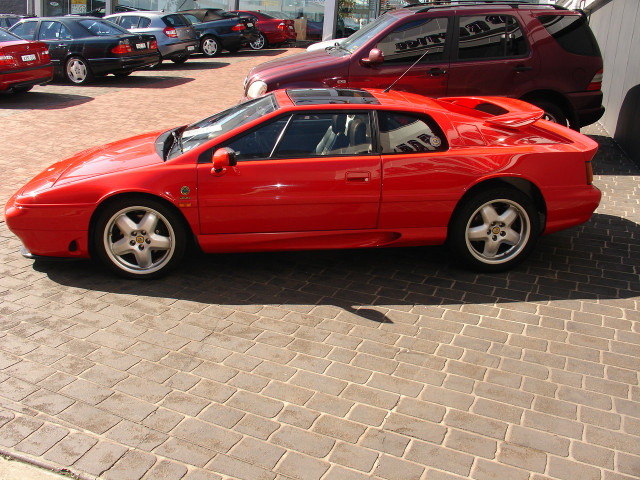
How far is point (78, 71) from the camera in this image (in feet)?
51.7

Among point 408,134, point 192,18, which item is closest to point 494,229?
point 408,134

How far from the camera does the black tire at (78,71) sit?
51.4ft

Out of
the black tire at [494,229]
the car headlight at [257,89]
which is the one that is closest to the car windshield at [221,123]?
the black tire at [494,229]

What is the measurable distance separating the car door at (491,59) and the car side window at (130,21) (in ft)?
42.0

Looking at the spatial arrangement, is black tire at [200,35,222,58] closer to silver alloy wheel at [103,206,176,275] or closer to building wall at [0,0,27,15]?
building wall at [0,0,27,15]

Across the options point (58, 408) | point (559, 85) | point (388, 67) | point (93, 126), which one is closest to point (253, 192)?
point (58, 408)

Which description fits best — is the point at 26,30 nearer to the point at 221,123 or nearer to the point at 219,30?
the point at 219,30

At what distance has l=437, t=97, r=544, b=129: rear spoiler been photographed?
5.74 metres

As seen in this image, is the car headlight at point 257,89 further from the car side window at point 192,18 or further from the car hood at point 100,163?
the car side window at point 192,18

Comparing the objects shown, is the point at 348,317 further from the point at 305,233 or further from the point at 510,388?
the point at 510,388

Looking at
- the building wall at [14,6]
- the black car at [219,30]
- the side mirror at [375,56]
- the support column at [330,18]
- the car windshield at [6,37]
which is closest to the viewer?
the side mirror at [375,56]

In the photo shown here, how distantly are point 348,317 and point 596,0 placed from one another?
11.8m

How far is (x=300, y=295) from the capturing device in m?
5.23

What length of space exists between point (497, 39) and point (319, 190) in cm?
484
